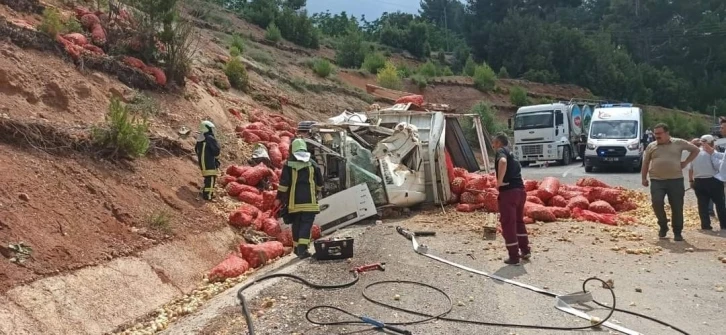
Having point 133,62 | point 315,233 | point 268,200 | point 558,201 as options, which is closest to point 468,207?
point 558,201

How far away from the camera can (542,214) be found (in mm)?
12766

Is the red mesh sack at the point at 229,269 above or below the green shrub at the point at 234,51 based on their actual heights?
below

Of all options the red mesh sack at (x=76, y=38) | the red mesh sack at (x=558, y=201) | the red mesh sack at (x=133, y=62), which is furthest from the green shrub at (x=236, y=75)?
the red mesh sack at (x=558, y=201)

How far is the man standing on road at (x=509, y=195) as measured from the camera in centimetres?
920

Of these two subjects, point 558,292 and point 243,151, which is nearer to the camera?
point 558,292

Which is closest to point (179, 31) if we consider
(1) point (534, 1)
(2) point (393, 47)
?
(2) point (393, 47)

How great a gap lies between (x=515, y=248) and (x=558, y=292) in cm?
149

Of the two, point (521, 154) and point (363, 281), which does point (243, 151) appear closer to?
point (363, 281)

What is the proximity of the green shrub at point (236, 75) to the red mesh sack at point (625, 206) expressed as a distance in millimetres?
12614

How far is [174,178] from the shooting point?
12.3 meters

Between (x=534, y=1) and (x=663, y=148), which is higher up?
(x=534, y=1)

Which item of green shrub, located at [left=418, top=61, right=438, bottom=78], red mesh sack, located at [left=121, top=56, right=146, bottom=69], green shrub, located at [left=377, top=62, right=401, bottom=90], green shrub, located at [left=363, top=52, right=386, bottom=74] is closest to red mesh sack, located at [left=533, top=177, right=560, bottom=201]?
red mesh sack, located at [left=121, top=56, right=146, bottom=69]

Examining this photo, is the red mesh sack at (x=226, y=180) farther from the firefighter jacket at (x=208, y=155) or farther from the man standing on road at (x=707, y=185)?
the man standing on road at (x=707, y=185)

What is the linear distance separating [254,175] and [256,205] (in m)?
0.94
